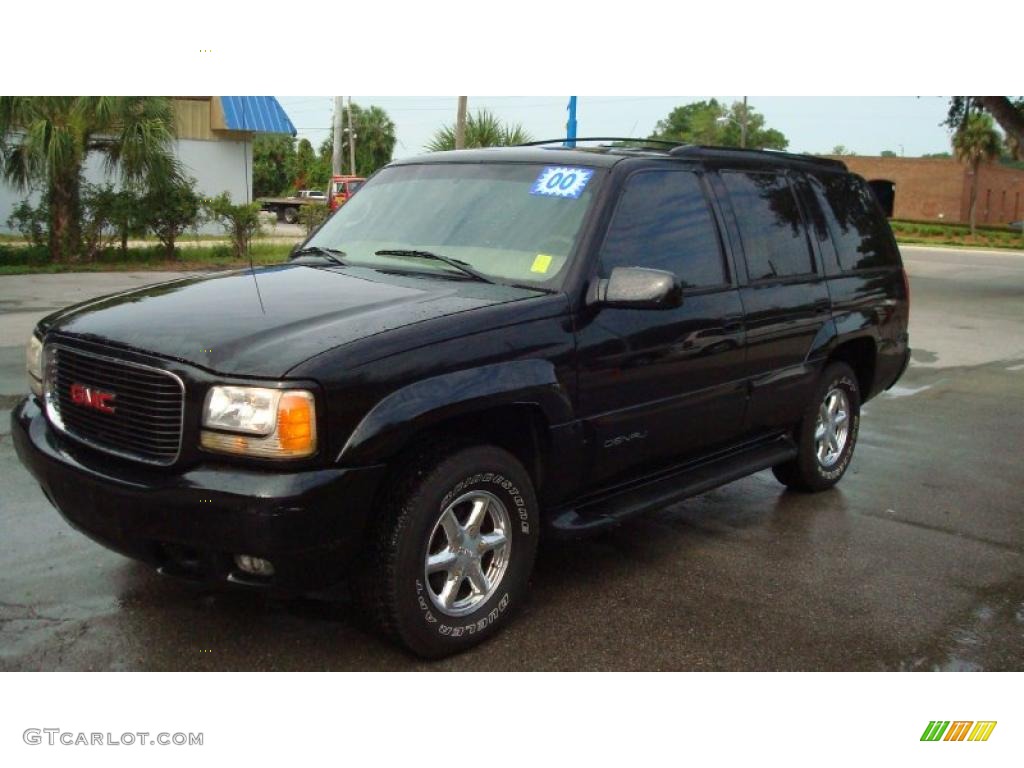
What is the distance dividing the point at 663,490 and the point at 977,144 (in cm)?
5842

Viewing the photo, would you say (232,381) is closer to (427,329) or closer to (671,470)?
(427,329)

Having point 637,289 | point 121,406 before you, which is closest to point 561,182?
point 637,289

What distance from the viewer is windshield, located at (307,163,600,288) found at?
4.36 m

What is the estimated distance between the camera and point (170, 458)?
3.43m

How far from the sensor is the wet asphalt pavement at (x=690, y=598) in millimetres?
3795

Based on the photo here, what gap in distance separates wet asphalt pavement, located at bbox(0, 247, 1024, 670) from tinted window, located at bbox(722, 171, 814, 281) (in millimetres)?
1386

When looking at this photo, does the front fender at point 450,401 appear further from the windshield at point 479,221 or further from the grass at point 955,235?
the grass at point 955,235

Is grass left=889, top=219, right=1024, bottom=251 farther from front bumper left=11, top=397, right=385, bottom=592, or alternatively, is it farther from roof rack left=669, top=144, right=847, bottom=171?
front bumper left=11, top=397, right=385, bottom=592

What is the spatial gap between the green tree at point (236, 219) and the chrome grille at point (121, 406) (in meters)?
16.4

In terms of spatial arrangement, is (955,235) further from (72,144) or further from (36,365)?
(36,365)

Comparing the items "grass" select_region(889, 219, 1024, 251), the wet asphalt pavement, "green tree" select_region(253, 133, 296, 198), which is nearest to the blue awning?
the wet asphalt pavement

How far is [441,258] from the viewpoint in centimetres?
445

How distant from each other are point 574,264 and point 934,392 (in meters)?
6.75

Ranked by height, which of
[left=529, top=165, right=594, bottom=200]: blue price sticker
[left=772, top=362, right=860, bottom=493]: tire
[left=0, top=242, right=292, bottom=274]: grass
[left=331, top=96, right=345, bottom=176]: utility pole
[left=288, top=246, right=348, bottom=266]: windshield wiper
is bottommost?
[left=772, top=362, right=860, bottom=493]: tire
